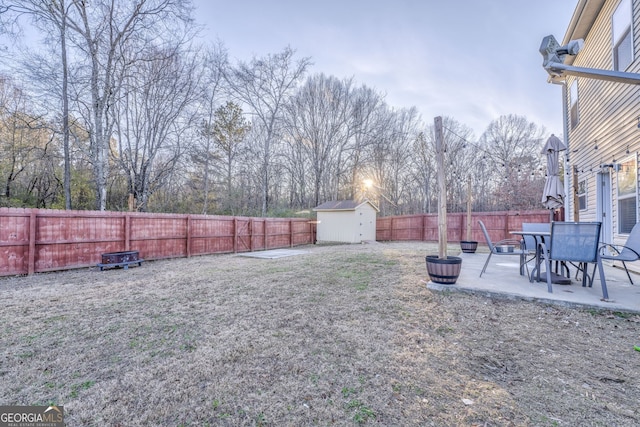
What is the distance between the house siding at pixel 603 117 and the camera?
4.45 m

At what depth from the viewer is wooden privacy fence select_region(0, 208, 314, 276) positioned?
18.0 ft

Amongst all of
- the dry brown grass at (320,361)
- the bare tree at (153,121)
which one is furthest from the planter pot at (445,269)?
the bare tree at (153,121)

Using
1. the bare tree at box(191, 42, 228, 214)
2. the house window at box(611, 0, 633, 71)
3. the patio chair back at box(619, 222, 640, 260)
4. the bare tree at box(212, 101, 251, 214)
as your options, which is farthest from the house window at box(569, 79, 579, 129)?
the bare tree at box(212, 101, 251, 214)

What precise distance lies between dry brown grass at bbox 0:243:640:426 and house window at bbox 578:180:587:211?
5146mm

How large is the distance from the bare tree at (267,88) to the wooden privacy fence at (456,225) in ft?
25.0

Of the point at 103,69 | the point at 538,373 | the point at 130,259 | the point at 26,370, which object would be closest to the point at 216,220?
the point at 130,259

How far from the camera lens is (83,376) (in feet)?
6.16

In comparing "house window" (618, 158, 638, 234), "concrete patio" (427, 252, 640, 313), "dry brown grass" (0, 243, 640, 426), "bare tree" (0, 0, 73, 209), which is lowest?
"dry brown grass" (0, 243, 640, 426)

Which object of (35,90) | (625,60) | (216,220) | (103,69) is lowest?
(216,220)

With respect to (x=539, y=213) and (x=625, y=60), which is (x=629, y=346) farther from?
(x=539, y=213)

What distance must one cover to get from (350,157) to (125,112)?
13.3 m

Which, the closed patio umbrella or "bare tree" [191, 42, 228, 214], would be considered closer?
the closed patio umbrella

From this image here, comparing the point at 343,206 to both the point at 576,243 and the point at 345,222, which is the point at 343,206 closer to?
the point at 345,222

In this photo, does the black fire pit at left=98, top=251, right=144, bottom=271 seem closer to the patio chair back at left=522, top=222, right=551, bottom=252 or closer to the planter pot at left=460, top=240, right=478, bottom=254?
the patio chair back at left=522, top=222, right=551, bottom=252
